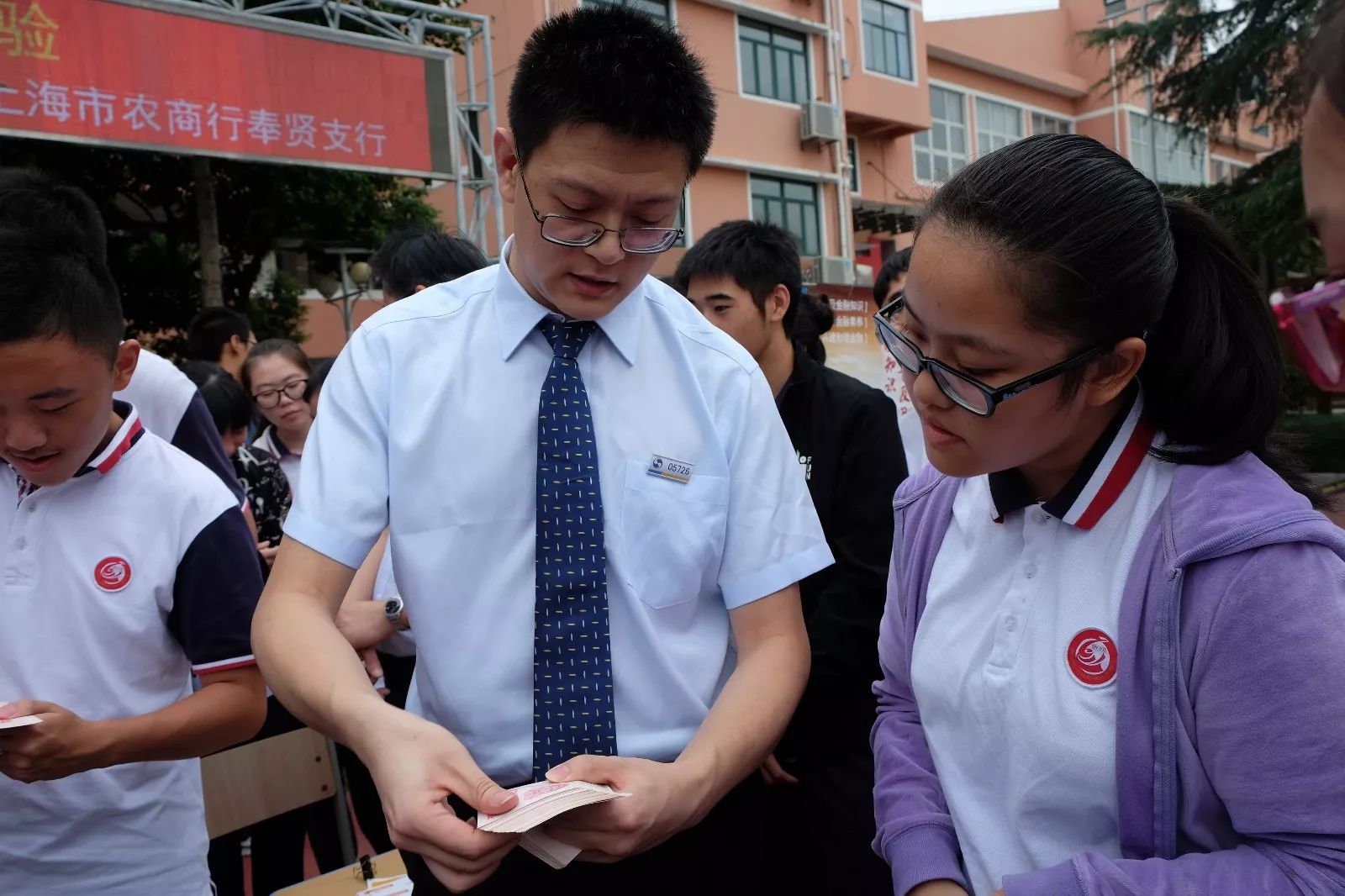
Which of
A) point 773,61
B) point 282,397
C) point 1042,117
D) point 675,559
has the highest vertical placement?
point 1042,117

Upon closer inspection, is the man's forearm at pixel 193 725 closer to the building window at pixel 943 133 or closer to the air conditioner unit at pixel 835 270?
the air conditioner unit at pixel 835 270

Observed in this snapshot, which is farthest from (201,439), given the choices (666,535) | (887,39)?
(887,39)

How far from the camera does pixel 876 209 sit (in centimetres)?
2073

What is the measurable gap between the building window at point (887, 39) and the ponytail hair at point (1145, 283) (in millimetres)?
20607

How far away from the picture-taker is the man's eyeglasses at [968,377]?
3.89 feet

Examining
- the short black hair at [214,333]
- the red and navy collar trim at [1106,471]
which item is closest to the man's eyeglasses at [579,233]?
the red and navy collar trim at [1106,471]

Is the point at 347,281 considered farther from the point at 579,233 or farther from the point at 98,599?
the point at 579,233

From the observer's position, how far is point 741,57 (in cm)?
1767

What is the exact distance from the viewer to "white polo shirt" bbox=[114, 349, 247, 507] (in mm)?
2742

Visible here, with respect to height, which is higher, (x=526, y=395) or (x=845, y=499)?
(x=526, y=395)

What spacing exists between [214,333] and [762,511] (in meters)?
4.31

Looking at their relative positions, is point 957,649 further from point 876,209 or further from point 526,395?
point 876,209

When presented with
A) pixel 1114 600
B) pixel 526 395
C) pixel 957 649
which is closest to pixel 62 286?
pixel 526 395

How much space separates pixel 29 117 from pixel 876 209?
655 inches
